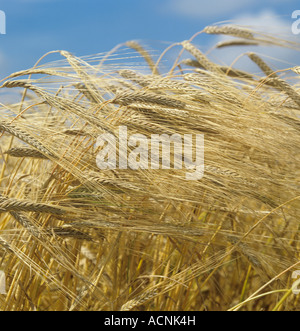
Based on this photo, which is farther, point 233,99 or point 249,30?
point 249,30

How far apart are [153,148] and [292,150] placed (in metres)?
0.47

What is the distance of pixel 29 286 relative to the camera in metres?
1.60

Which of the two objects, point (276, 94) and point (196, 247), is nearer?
point (196, 247)

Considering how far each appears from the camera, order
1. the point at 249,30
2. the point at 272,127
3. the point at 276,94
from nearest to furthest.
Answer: the point at 272,127, the point at 276,94, the point at 249,30

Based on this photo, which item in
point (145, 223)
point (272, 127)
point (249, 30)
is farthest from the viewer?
point (249, 30)

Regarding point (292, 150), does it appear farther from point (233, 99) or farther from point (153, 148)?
point (153, 148)

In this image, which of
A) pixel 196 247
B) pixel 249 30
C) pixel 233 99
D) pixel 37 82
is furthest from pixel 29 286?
pixel 249 30

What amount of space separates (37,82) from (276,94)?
975mm

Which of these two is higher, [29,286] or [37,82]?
[37,82]

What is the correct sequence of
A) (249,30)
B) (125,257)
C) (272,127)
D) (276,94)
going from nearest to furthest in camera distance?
(272,127) < (125,257) < (276,94) < (249,30)
